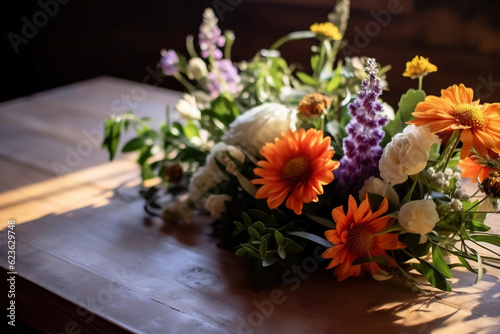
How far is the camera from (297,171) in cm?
78

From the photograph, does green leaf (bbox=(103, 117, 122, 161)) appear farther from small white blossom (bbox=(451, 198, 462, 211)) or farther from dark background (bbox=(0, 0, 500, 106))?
dark background (bbox=(0, 0, 500, 106))

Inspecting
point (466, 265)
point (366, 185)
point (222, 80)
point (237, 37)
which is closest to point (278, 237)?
point (366, 185)

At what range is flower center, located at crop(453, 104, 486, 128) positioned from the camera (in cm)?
72

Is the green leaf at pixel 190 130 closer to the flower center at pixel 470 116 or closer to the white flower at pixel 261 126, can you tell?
the white flower at pixel 261 126

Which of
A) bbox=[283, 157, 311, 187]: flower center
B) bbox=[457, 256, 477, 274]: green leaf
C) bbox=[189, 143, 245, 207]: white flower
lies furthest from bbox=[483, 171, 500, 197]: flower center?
bbox=[189, 143, 245, 207]: white flower

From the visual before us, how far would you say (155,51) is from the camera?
105 inches

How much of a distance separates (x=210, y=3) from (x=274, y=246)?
1837mm

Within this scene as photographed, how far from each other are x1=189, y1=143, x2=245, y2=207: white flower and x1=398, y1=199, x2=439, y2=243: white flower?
0.29 meters

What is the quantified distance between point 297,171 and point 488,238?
260 millimetres

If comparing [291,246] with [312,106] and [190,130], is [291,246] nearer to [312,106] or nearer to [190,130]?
[312,106]

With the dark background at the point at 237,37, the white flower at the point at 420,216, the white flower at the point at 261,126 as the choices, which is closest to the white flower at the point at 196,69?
the white flower at the point at 261,126

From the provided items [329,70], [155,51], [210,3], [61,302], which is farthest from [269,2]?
[61,302]

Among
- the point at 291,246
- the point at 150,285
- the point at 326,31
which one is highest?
the point at 326,31

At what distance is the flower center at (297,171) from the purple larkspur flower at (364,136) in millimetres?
61
